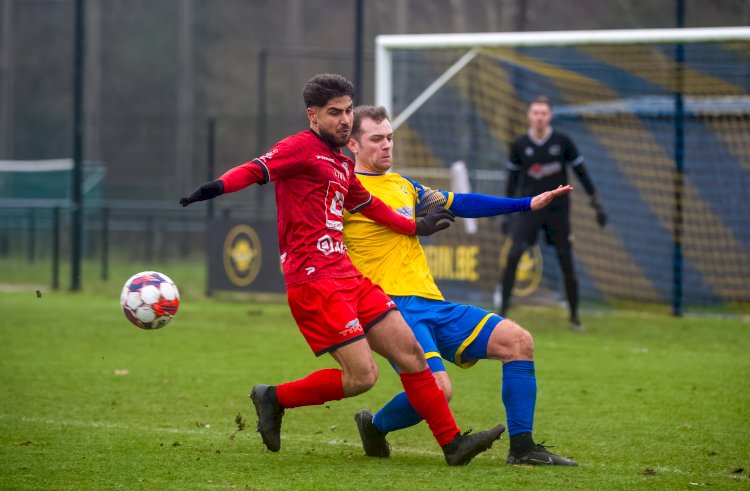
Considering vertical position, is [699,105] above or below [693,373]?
above

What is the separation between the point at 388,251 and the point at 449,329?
0.59 metres

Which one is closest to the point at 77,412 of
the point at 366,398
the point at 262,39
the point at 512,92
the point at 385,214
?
the point at 366,398

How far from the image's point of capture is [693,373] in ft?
30.7

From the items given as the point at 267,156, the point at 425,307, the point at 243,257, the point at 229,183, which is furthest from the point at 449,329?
the point at 243,257

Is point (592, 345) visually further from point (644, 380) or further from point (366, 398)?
point (366, 398)

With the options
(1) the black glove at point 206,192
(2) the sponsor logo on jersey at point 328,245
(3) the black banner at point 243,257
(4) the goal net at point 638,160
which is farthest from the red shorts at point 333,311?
(3) the black banner at point 243,257

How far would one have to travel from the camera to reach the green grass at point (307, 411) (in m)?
5.54

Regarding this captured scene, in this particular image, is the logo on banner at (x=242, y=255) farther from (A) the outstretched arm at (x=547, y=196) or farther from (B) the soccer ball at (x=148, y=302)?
(A) the outstretched arm at (x=547, y=196)

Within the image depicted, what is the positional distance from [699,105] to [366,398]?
29.0 ft

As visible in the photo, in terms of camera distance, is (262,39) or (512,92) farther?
(262,39)

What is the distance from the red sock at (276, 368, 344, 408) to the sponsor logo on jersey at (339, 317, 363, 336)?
27 cm

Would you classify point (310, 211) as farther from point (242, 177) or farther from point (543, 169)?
point (543, 169)

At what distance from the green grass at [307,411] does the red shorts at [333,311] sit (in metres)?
0.68

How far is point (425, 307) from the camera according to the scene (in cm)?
609
